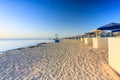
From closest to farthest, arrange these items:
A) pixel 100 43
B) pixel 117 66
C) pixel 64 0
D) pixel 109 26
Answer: pixel 117 66
pixel 109 26
pixel 100 43
pixel 64 0

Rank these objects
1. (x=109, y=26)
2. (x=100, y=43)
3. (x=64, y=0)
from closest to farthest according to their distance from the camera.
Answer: (x=109, y=26)
(x=100, y=43)
(x=64, y=0)

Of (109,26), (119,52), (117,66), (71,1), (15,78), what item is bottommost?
(15,78)

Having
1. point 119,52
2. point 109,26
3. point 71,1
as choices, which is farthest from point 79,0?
point 119,52

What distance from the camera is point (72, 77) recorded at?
390 cm

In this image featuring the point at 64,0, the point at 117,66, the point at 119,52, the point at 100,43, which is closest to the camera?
the point at 119,52

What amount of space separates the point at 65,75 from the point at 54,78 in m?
0.46

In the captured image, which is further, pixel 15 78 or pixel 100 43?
pixel 100 43

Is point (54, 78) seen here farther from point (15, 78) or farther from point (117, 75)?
point (117, 75)

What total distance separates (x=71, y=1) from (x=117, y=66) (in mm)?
Answer: 12915

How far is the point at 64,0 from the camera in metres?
14.8

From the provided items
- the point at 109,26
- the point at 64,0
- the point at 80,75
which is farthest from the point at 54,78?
the point at 64,0

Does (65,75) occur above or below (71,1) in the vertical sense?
below

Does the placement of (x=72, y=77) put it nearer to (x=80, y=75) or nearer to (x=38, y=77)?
(x=80, y=75)

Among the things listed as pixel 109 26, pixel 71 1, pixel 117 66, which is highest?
pixel 71 1
